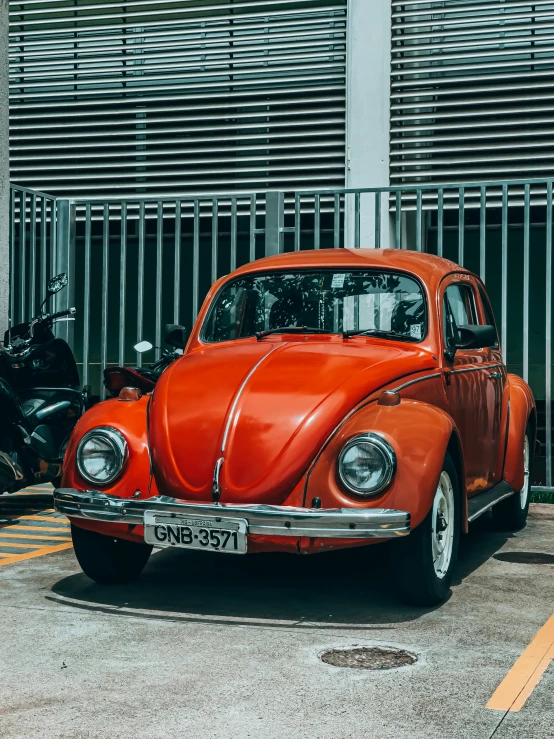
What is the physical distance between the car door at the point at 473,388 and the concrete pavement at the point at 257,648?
61 cm

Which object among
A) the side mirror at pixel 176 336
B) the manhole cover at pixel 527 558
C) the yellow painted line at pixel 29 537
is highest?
the side mirror at pixel 176 336

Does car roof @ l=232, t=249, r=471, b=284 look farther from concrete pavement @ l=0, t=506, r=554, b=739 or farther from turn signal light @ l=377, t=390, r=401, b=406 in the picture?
concrete pavement @ l=0, t=506, r=554, b=739

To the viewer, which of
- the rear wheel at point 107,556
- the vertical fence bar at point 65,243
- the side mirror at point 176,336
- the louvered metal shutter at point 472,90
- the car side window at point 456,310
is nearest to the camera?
the rear wheel at point 107,556

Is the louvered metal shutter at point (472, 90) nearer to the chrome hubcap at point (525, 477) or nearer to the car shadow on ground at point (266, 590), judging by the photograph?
the chrome hubcap at point (525, 477)

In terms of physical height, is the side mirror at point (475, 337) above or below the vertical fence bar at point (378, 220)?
below

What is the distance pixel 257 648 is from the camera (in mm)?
4320

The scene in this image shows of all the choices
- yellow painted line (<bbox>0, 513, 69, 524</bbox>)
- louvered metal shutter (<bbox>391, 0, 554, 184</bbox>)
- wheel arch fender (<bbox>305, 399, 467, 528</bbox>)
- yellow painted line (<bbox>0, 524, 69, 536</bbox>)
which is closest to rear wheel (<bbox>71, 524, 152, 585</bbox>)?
wheel arch fender (<bbox>305, 399, 467, 528</bbox>)

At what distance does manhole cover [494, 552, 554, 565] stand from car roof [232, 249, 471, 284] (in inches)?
→ 68.9

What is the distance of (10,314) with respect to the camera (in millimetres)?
10188

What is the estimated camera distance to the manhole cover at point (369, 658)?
4082 millimetres

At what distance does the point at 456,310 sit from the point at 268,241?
3.66 metres

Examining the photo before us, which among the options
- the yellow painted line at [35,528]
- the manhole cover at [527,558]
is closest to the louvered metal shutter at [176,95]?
the yellow painted line at [35,528]

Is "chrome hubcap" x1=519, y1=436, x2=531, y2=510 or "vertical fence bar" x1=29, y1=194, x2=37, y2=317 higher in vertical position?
"vertical fence bar" x1=29, y1=194, x2=37, y2=317

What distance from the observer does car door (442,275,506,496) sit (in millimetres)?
5887
